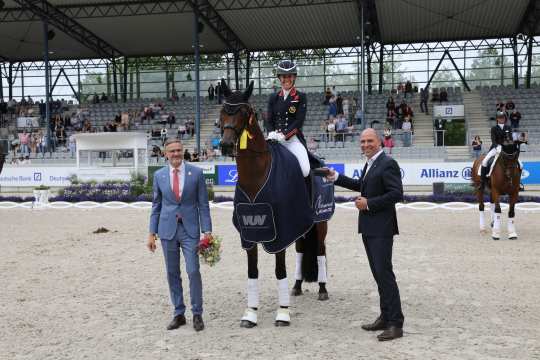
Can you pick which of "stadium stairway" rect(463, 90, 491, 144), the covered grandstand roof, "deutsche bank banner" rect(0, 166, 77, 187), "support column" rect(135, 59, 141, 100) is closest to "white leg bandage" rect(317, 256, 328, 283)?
"deutsche bank banner" rect(0, 166, 77, 187)

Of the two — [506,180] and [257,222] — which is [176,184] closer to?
[257,222]

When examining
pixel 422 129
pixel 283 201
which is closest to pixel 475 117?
pixel 422 129

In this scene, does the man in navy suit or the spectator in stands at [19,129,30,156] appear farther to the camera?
the spectator in stands at [19,129,30,156]

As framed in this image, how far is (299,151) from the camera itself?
239 inches

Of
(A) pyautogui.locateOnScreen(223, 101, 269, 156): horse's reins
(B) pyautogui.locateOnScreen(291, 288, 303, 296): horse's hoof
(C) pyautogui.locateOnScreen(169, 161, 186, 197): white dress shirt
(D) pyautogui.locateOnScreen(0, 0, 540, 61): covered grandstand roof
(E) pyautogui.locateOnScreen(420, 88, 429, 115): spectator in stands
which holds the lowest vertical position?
(B) pyautogui.locateOnScreen(291, 288, 303, 296): horse's hoof

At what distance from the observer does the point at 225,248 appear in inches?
398

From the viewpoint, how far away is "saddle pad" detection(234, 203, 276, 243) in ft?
17.9

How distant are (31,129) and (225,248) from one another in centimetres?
2919

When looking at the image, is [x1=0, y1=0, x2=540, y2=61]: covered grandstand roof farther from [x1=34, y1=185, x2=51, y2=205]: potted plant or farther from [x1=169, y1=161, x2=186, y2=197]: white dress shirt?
[x1=169, y1=161, x2=186, y2=197]: white dress shirt

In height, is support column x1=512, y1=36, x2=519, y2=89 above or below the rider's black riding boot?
above

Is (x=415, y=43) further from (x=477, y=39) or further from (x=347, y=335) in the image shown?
(x=347, y=335)

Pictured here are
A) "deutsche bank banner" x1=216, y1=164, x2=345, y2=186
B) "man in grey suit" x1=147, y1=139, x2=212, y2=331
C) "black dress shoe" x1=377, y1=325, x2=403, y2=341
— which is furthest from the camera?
"deutsche bank banner" x1=216, y1=164, x2=345, y2=186

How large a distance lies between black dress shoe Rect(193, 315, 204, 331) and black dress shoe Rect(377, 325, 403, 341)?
1682 mm

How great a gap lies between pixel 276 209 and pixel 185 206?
2.91 ft
